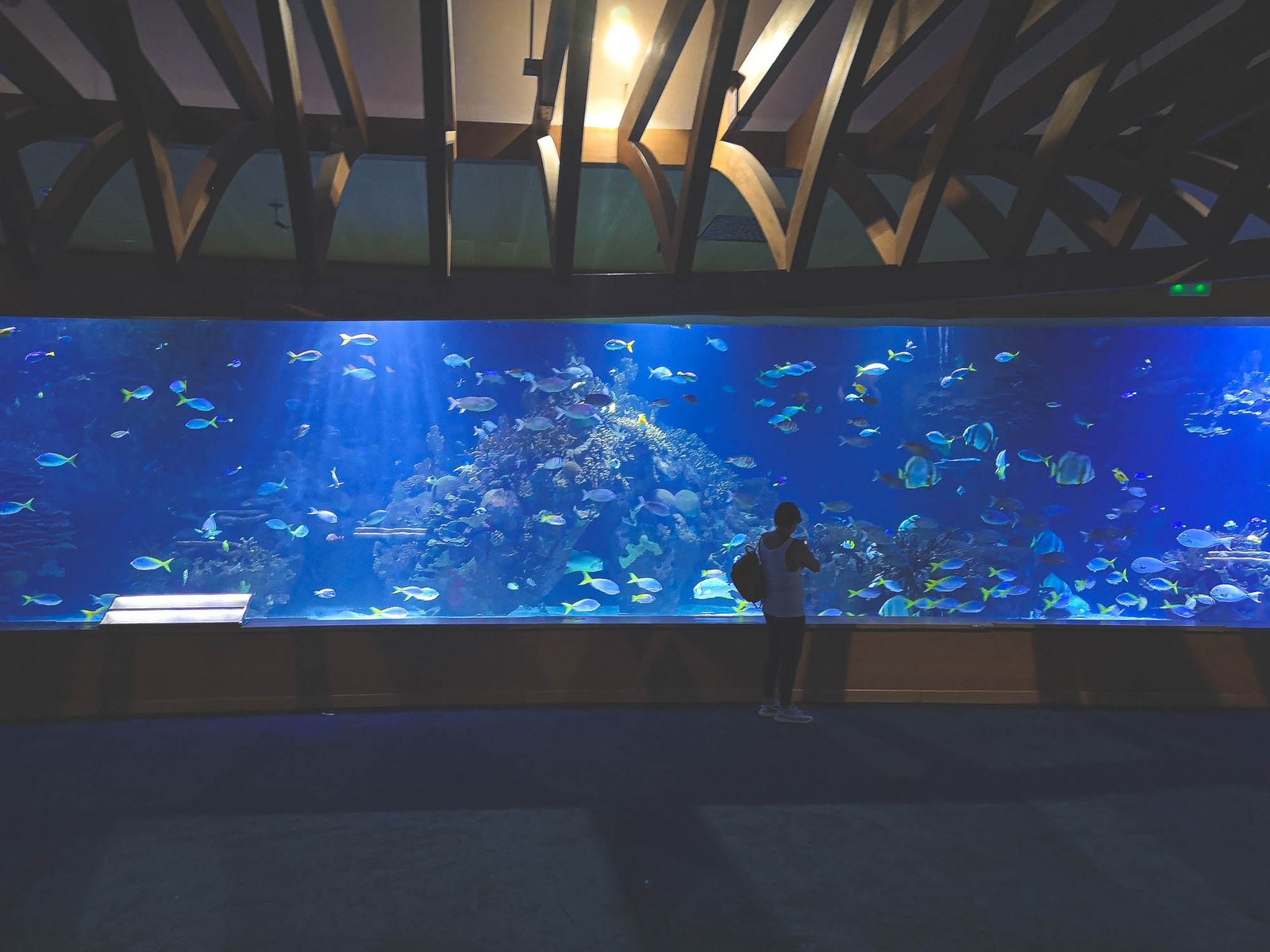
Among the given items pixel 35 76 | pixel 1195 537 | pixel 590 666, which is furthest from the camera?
pixel 1195 537

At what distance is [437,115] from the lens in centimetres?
331

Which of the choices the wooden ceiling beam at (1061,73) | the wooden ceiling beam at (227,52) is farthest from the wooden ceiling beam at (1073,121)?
the wooden ceiling beam at (227,52)

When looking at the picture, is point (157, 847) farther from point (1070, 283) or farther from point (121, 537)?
point (121, 537)

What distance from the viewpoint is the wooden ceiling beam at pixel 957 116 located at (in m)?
3.22

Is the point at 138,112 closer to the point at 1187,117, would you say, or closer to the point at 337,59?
the point at 337,59

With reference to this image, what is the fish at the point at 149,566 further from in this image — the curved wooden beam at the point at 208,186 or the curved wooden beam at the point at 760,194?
the curved wooden beam at the point at 760,194

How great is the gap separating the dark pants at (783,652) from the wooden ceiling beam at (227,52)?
455 cm

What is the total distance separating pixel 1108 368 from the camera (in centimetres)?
1667

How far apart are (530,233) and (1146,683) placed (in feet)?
22.2

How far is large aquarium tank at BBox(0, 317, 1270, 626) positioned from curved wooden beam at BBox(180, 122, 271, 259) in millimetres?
7602

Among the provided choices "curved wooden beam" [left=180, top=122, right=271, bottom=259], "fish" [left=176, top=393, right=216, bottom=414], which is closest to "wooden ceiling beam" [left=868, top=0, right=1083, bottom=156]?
"curved wooden beam" [left=180, top=122, right=271, bottom=259]

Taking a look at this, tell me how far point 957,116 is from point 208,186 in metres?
3.77

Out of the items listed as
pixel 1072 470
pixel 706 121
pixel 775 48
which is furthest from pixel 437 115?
pixel 1072 470

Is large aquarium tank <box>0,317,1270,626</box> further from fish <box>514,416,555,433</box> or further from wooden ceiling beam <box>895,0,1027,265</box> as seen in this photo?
wooden ceiling beam <box>895,0,1027,265</box>
